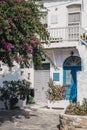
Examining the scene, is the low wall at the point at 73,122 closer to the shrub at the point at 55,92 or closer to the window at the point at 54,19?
the shrub at the point at 55,92

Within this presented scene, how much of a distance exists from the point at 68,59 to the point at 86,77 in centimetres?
520

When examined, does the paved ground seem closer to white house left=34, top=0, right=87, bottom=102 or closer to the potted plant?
the potted plant

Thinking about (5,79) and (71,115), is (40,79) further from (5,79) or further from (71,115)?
(71,115)

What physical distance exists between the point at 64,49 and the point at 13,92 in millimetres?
3654

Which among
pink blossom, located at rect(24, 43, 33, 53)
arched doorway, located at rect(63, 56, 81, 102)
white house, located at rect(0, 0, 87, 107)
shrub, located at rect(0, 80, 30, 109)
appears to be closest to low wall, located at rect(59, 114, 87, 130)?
pink blossom, located at rect(24, 43, 33, 53)

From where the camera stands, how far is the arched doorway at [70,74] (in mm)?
21297

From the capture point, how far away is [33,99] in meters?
22.7

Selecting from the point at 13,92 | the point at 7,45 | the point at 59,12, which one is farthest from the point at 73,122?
the point at 59,12

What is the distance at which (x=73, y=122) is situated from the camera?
43.7ft

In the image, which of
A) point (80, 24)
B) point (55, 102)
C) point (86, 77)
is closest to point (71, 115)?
point (86, 77)

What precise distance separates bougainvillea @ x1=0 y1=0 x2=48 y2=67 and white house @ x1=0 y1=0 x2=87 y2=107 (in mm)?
6407

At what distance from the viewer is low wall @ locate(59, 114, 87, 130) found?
1317cm

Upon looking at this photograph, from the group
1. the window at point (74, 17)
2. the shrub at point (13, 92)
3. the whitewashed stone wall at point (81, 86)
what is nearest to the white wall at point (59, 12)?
the window at point (74, 17)

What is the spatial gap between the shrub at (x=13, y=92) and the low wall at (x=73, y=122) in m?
7.39
